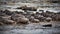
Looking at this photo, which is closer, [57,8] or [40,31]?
[40,31]

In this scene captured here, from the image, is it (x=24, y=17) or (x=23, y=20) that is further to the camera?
(x=24, y=17)

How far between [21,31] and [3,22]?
318mm

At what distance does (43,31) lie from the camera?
1.99m

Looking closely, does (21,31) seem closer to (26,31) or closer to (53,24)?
(26,31)

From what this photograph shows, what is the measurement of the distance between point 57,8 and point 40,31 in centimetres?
95

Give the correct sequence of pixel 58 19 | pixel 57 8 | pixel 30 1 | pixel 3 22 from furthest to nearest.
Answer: pixel 30 1 → pixel 57 8 → pixel 58 19 → pixel 3 22

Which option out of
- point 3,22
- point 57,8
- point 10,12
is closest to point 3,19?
point 3,22

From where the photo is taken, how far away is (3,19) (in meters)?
2.21

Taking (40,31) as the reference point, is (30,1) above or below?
above

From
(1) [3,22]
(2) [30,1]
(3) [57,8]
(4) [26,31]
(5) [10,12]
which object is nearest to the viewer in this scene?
(4) [26,31]

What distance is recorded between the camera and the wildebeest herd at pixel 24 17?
2.20 metres

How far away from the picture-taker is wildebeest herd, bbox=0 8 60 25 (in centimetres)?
220

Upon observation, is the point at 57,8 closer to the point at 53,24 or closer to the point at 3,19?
the point at 53,24

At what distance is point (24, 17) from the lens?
2.29 m
